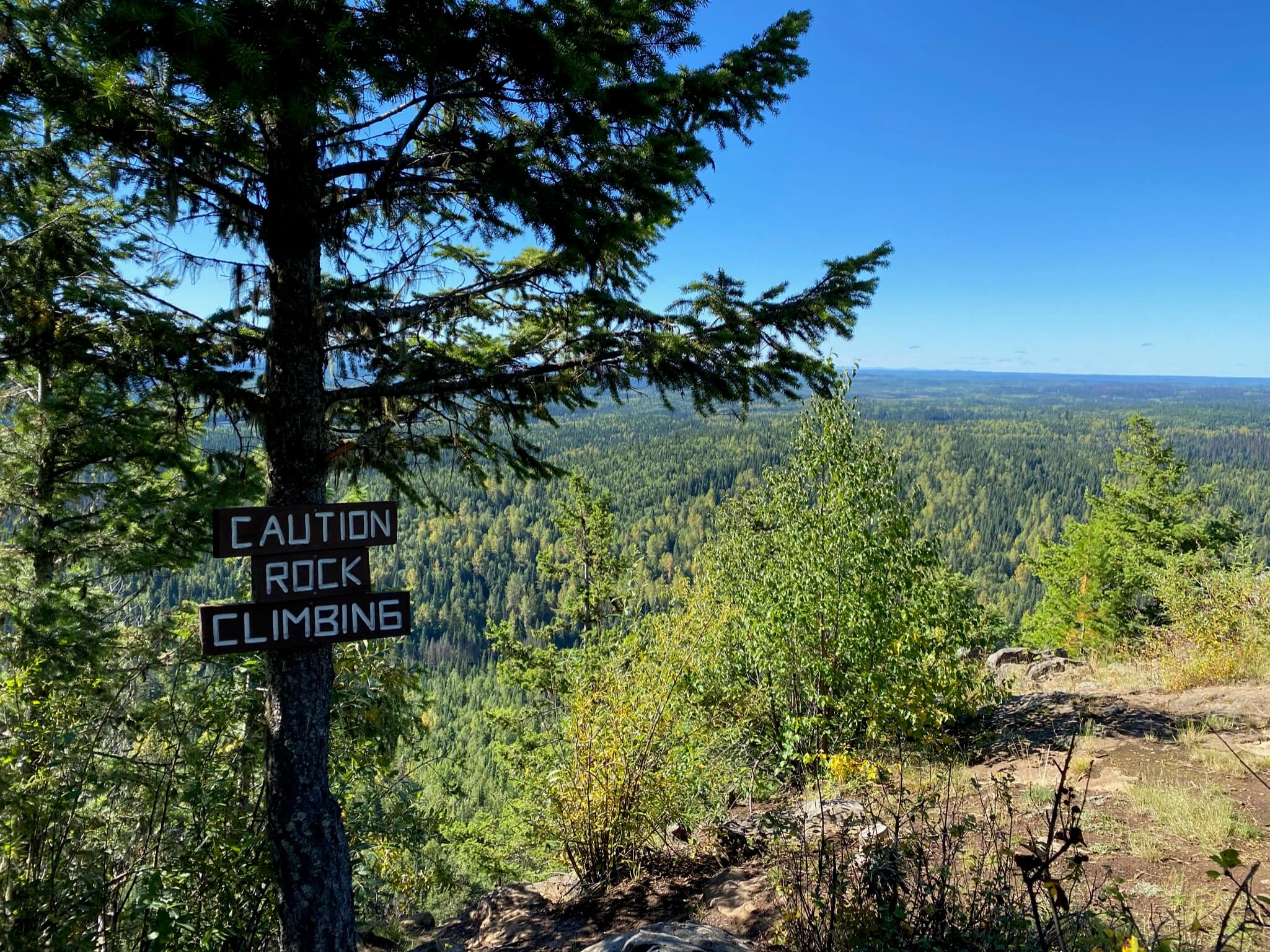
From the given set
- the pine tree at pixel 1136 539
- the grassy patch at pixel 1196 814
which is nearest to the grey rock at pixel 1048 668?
the pine tree at pixel 1136 539

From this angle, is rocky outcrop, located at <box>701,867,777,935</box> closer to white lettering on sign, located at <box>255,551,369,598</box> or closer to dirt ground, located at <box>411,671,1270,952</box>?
dirt ground, located at <box>411,671,1270,952</box>

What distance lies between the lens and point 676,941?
3.13 meters

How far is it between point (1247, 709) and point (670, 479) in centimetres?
15985

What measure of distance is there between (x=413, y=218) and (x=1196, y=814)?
21.9 ft

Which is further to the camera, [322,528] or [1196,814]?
[1196,814]

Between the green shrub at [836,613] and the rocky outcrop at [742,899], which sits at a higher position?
the green shrub at [836,613]

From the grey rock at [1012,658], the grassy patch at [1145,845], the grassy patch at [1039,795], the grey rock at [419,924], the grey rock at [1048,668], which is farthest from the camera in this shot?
the grey rock at [1012,658]

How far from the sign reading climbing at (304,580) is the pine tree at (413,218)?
0.30m

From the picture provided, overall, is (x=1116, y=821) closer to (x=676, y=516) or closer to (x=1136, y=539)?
(x=1136, y=539)

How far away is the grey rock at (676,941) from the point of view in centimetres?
308

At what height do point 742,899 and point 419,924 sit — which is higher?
point 742,899

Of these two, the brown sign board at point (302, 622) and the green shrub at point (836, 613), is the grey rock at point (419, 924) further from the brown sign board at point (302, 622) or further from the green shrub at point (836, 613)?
the brown sign board at point (302, 622)

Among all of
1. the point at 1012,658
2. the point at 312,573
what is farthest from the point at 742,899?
the point at 1012,658

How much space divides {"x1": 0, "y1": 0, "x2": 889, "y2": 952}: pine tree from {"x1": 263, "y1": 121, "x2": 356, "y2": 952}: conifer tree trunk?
0.5 inches
